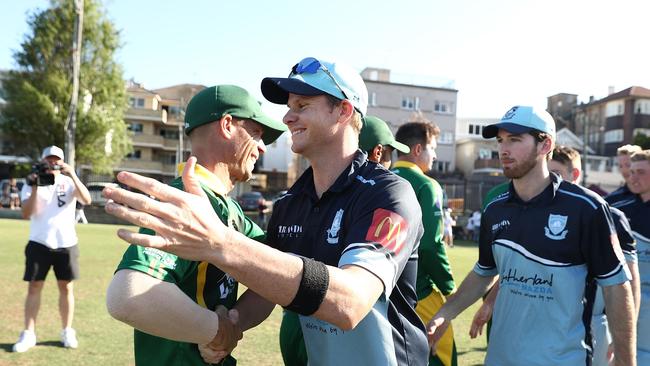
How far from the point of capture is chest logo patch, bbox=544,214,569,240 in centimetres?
369

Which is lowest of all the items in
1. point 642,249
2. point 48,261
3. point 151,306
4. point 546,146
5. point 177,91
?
point 48,261

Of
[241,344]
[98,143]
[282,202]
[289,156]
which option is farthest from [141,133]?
[282,202]

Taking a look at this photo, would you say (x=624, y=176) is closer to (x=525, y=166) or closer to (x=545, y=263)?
(x=525, y=166)

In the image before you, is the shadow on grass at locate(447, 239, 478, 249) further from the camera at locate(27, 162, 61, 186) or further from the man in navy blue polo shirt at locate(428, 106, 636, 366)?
the man in navy blue polo shirt at locate(428, 106, 636, 366)

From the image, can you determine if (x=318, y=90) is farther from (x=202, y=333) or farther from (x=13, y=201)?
(x=13, y=201)

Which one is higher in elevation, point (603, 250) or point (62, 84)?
point (62, 84)

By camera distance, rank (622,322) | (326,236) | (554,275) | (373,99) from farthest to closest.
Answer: (373,99) → (554,275) → (622,322) → (326,236)

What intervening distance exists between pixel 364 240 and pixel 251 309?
39.1 inches

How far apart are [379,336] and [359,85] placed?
46.7 inches

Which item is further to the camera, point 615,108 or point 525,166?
point 615,108

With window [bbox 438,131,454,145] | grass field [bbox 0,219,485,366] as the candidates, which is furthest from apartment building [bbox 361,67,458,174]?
grass field [bbox 0,219,485,366]

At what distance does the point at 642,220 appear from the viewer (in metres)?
5.78

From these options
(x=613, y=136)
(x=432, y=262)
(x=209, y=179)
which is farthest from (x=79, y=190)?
(x=613, y=136)

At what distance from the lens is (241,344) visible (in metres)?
8.05
